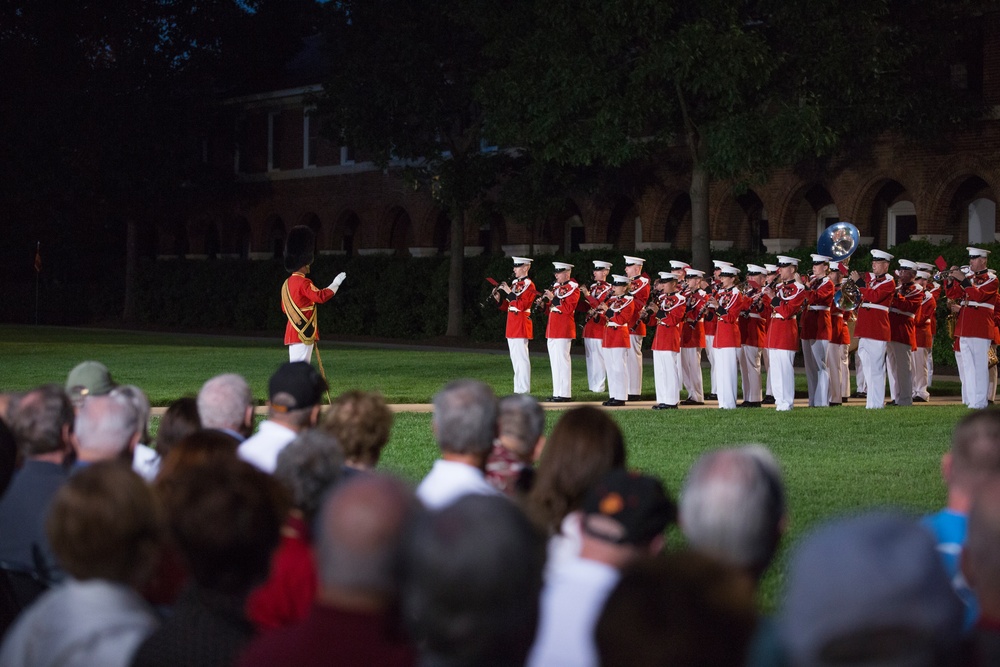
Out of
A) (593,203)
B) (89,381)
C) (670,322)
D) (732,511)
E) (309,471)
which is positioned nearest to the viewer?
(732,511)

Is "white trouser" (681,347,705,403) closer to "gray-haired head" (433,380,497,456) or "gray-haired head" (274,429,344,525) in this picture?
"gray-haired head" (433,380,497,456)

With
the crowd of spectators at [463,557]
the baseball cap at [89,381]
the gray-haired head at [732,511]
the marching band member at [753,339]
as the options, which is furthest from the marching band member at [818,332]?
the gray-haired head at [732,511]

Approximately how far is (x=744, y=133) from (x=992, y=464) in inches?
960

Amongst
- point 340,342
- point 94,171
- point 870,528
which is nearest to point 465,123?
point 340,342

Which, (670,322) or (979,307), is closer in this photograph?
→ (979,307)

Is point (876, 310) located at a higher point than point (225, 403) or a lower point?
higher

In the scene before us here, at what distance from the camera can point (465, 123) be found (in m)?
40.3

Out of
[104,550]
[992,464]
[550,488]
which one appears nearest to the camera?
[104,550]

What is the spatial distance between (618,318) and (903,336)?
404 cm

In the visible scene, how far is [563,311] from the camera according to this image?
73.2 ft

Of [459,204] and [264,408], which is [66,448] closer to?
Result: [264,408]

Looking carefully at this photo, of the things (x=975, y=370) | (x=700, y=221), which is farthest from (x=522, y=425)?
(x=700, y=221)

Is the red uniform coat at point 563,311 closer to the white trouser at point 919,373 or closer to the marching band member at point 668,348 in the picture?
the marching band member at point 668,348

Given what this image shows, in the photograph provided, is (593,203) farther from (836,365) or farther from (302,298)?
(302,298)
